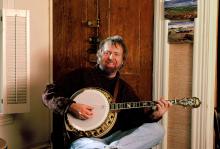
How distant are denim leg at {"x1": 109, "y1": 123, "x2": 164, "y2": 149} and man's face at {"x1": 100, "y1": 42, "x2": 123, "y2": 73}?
417 millimetres

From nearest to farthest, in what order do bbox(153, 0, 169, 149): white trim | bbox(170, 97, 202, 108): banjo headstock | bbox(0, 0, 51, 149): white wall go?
bbox(170, 97, 202, 108): banjo headstock → bbox(153, 0, 169, 149): white trim → bbox(0, 0, 51, 149): white wall

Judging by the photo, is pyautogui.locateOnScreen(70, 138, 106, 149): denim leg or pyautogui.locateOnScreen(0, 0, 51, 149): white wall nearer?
pyautogui.locateOnScreen(70, 138, 106, 149): denim leg

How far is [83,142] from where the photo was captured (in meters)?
1.90

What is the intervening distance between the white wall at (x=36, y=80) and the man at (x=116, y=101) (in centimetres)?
90

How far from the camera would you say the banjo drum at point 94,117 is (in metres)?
1.96

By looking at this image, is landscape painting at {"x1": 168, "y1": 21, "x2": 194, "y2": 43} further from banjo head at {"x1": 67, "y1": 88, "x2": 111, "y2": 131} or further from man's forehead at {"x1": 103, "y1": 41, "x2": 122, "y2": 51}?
banjo head at {"x1": 67, "y1": 88, "x2": 111, "y2": 131}

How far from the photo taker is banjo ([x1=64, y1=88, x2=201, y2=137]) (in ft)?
6.44

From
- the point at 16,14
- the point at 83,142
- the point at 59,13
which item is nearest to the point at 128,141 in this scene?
the point at 83,142

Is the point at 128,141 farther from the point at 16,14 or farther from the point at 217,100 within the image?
the point at 16,14

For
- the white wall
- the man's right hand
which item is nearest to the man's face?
the man's right hand

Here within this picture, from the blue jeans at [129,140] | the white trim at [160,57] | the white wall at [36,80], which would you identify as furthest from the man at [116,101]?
the white wall at [36,80]

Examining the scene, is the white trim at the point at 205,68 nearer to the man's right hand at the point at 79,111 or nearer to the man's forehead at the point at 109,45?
the man's forehead at the point at 109,45

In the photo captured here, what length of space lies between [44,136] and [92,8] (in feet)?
4.14

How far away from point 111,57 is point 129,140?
53 centimetres
